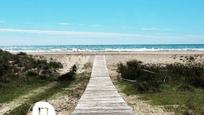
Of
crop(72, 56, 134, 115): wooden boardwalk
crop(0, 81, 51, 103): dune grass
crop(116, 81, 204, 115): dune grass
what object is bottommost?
crop(0, 81, 51, 103): dune grass

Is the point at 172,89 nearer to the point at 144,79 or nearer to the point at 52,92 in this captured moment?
the point at 144,79

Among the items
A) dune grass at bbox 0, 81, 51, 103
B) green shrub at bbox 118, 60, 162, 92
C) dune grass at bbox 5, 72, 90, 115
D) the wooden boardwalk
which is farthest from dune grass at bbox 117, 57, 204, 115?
dune grass at bbox 0, 81, 51, 103

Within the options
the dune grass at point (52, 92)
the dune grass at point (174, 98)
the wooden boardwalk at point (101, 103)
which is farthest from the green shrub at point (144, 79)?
the dune grass at point (52, 92)

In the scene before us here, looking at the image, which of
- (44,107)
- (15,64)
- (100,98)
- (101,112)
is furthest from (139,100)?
(15,64)

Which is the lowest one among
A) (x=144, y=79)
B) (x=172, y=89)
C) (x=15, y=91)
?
(x=15, y=91)

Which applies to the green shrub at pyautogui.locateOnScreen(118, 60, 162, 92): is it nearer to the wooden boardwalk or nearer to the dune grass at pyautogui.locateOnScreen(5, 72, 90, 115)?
the wooden boardwalk

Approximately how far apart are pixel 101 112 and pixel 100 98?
2.07m

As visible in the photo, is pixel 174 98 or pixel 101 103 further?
pixel 174 98

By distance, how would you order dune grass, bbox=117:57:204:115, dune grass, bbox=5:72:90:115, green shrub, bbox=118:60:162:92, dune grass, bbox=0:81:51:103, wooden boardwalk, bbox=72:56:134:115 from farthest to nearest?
green shrub, bbox=118:60:162:92 → dune grass, bbox=0:81:51:103 → dune grass, bbox=117:57:204:115 → dune grass, bbox=5:72:90:115 → wooden boardwalk, bbox=72:56:134:115

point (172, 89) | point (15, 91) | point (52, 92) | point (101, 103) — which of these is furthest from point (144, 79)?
point (101, 103)

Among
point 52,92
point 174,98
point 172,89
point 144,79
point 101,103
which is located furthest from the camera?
point 144,79

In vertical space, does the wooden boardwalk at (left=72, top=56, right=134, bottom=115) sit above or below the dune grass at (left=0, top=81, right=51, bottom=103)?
above

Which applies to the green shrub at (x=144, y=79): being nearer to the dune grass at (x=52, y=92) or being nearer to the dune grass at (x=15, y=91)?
the dune grass at (x=52, y=92)

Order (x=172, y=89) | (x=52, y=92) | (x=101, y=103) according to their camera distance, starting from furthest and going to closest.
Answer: (x=172, y=89)
(x=52, y=92)
(x=101, y=103)
